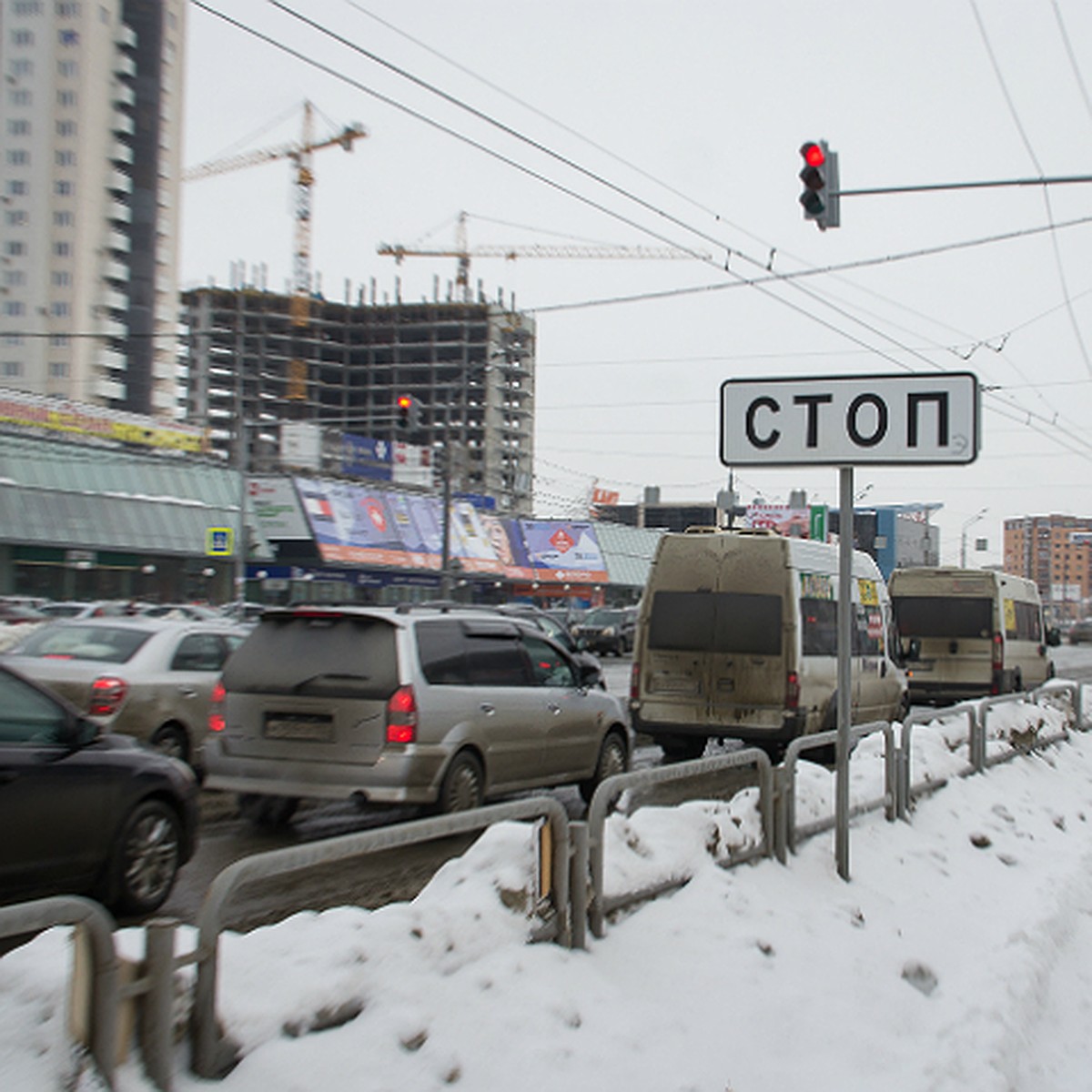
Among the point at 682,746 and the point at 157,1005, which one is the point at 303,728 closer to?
the point at 157,1005

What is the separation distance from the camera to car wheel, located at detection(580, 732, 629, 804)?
11159 millimetres

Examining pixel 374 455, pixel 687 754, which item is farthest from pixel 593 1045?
pixel 374 455

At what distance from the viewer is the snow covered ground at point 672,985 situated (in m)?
3.53

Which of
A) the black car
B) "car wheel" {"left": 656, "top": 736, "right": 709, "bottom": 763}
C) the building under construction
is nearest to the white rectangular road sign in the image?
the black car

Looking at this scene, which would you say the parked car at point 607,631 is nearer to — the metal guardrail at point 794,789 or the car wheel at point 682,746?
the car wheel at point 682,746

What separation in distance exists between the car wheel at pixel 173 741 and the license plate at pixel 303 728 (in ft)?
9.85

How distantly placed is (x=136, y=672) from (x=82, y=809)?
208 inches

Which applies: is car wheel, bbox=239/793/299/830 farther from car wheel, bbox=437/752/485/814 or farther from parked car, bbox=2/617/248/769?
parked car, bbox=2/617/248/769

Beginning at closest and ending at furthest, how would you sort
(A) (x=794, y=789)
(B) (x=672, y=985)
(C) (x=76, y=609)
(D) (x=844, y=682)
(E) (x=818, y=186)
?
(B) (x=672, y=985) → (D) (x=844, y=682) → (A) (x=794, y=789) → (E) (x=818, y=186) → (C) (x=76, y=609)

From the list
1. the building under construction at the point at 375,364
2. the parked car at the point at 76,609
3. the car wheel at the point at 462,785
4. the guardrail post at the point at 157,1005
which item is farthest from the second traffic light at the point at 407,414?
the building under construction at the point at 375,364

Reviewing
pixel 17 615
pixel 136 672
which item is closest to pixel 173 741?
pixel 136 672

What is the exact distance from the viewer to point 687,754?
46.7 ft

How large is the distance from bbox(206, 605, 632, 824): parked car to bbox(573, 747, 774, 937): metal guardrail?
265cm

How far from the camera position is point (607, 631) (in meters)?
42.2
